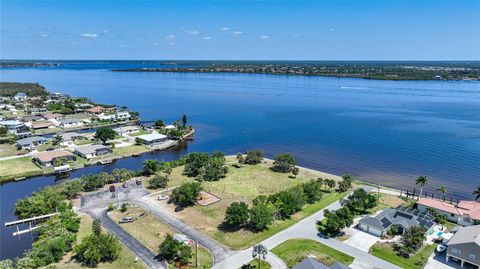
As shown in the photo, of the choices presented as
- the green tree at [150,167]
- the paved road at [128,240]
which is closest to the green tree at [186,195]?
the paved road at [128,240]

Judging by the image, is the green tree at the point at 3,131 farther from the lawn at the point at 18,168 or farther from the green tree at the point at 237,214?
the green tree at the point at 237,214

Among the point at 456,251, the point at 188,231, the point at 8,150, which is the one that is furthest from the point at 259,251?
the point at 8,150

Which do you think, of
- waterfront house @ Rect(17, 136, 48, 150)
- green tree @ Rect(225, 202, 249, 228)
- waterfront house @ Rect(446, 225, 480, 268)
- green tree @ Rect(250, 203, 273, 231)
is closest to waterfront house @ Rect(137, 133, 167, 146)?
waterfront house @ Rect(17, 136, 48, 150)

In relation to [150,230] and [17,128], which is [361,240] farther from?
[17,128]

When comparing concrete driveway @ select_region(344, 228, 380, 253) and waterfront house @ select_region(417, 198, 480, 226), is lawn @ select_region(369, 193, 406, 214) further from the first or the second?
concrete driveway @ select_region(344, 228, 380, 253)

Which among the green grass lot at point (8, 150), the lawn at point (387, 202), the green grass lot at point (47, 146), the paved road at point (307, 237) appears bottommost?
the lawn at point (387, 202)

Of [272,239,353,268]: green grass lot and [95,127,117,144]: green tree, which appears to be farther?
[95,127,117,144]: green tree

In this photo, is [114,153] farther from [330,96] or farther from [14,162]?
[330,96]
